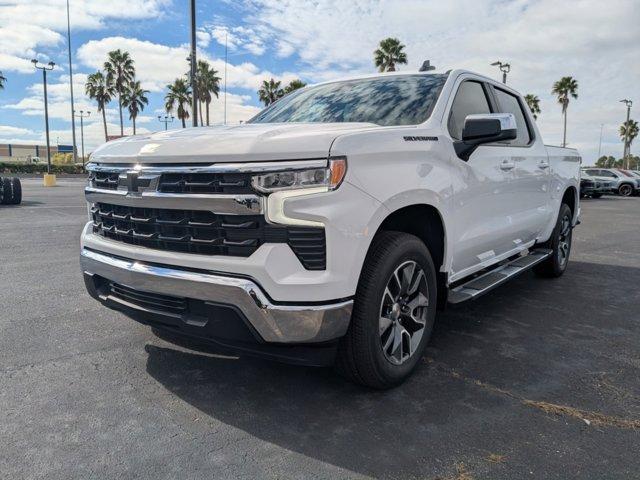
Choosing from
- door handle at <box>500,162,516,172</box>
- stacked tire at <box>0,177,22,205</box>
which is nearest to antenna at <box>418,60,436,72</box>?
door handle at <box>500,162,516,172</box>

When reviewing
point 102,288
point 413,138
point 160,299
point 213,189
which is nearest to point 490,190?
point 413,138

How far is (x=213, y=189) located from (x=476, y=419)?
69.7 inches

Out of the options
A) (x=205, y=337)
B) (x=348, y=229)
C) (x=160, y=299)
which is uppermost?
(x=348, y=229)

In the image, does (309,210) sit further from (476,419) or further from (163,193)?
(476,419)

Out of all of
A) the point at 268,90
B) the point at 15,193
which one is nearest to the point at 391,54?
the point at 268,90

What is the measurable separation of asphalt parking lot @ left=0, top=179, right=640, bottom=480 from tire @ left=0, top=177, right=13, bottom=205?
11.7 meters

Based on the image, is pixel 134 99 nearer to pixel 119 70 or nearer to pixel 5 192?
pixel 119 70

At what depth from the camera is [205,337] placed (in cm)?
260

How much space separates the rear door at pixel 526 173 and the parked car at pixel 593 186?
2269 cm

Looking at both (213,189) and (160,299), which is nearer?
(213,189)

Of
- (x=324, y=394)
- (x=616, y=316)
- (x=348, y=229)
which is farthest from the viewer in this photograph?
(x=616, y=316)

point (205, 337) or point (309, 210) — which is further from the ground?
point (309, 210)

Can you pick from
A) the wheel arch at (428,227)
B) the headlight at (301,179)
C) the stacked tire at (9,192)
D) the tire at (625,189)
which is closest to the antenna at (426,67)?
the wheel arch at (428,227)

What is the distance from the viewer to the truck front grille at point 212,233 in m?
2.40
